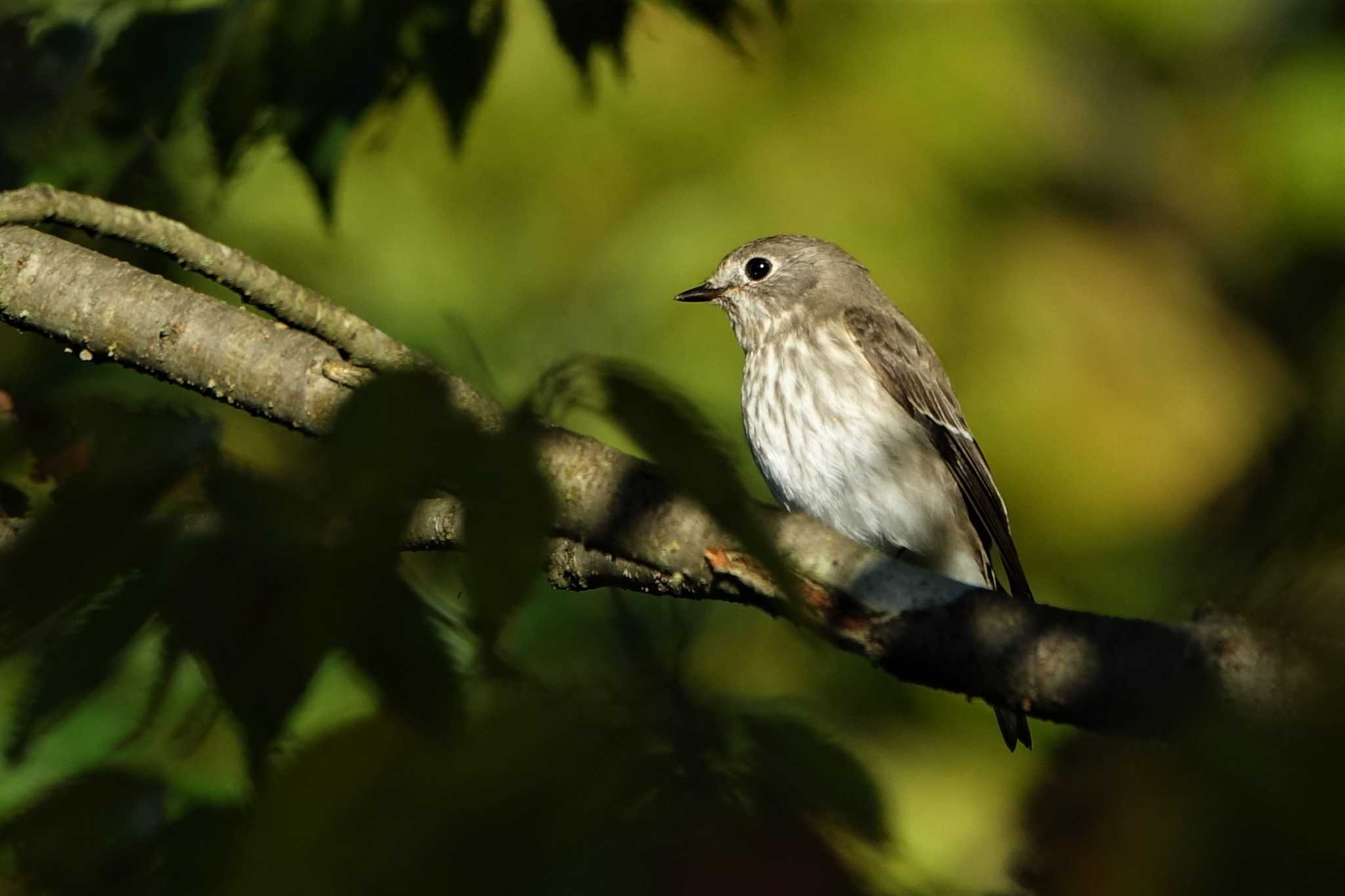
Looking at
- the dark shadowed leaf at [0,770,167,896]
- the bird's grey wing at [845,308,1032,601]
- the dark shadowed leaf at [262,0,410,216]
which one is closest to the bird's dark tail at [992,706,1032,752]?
the bird's grey wing at [845,308,1032,601]

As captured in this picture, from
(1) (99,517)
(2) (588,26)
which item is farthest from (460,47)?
(1) (99,517)

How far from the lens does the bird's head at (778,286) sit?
4.96 metres

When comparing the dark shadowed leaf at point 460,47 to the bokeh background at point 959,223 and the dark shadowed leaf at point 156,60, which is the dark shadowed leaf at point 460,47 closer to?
the dark shadowed leaf at point 156,60

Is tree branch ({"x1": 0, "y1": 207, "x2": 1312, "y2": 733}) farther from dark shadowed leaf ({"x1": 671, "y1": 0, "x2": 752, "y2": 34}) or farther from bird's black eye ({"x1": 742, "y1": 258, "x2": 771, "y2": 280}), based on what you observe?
bird's black eye ({"x1": 742, "y1": 258, "x2": 771, "y2": 280})

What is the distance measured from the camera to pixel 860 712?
4980mm

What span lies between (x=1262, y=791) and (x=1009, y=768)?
4.98 m

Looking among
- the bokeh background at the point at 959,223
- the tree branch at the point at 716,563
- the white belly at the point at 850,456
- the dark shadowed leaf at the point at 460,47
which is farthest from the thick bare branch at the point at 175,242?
the white belly at the point at 850,456

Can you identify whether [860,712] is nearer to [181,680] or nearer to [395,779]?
[181,680]

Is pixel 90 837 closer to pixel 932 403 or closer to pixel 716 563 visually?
pixel 716 563

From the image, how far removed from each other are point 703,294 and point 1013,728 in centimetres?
188

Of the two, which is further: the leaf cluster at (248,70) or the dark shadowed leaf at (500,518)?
the leaf cluster at (248,70)

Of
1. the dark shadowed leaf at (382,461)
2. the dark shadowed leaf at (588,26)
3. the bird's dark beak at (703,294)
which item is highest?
the dark shadowed leaf at (588,26)

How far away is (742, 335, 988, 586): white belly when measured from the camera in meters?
4.42

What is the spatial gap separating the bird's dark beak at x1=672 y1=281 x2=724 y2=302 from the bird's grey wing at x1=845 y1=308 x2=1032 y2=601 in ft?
1.66
